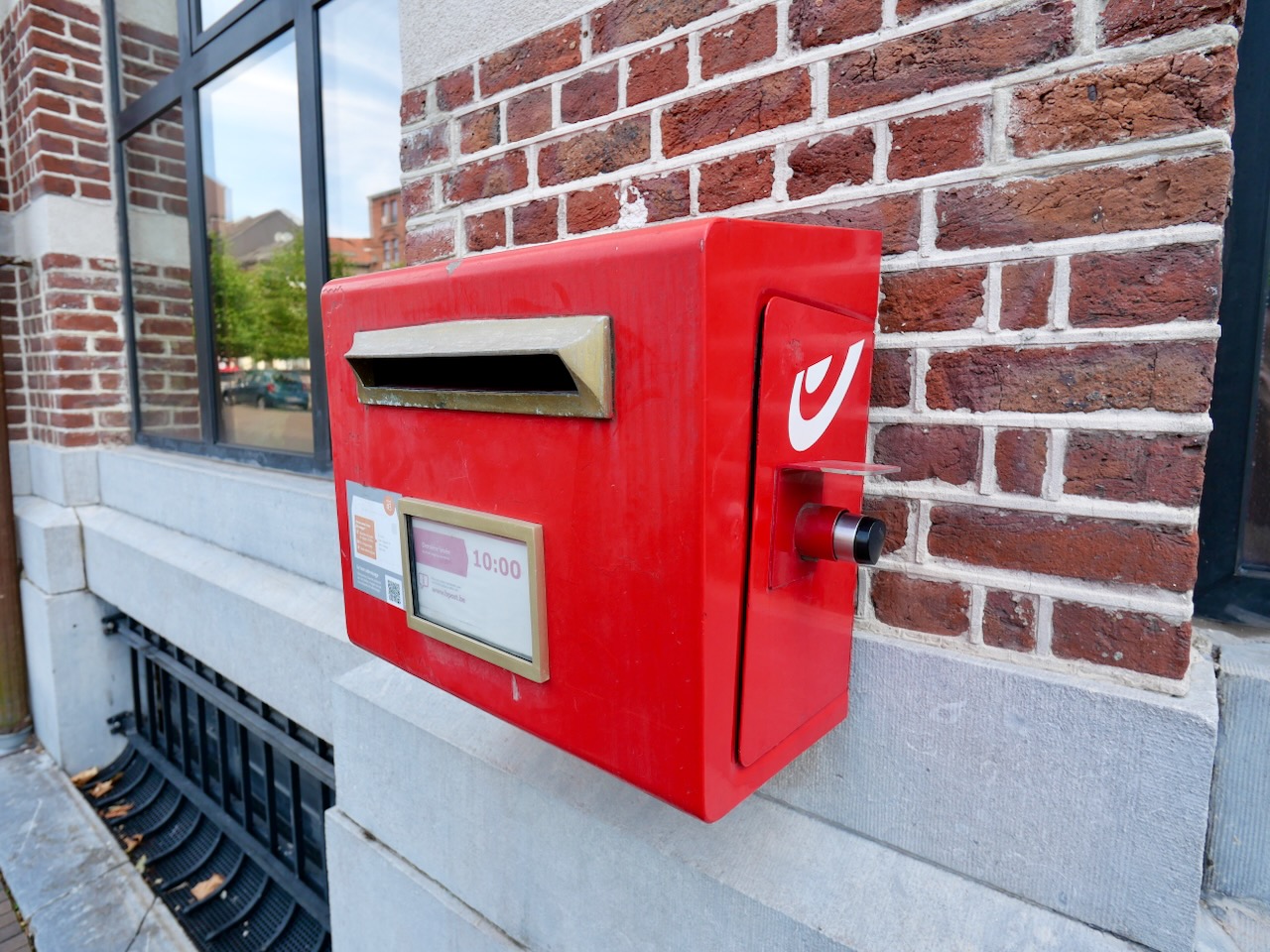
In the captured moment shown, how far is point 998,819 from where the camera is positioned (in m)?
0.89

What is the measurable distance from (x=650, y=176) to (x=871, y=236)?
0.39 meters

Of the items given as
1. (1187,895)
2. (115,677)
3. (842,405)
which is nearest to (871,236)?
(842,405)

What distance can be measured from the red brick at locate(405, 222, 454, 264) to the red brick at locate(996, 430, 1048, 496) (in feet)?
3.45

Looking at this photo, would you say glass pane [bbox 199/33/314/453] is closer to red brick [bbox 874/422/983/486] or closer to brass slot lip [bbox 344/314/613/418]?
brass slot lip [bbox 344/314/613/418]

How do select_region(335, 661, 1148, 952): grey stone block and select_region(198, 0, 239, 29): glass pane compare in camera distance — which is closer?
select_region(335, 661, 1148, 952): grey stone block

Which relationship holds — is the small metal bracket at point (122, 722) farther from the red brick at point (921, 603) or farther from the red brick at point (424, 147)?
the red brick at point (921, 603)

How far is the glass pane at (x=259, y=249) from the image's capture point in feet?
8.17

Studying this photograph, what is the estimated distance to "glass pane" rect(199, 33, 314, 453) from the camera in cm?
249

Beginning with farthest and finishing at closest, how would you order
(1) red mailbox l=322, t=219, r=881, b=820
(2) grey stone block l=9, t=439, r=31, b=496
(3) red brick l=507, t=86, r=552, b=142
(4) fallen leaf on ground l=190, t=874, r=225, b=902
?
(2) grey stone block l=9, t=439, r=31, b=496
(4) fallen leaf on ground l=190, t=874, r=225, b=902
(3) red brick l=507, t=86, r=552, b=142
(1) red mailbox l=322, t=219, r=881, b=820

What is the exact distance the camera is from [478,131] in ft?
4.35

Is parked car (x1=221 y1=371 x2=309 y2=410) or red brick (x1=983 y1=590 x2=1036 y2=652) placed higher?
parked car (x1=221 y1=371 x2=309 y2=410)

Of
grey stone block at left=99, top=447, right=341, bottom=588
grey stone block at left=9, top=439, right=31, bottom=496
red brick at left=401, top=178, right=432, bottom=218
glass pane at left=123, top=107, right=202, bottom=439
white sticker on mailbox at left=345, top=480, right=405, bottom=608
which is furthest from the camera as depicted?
grey stone block at left=9, top=439, right=31, bottom=496

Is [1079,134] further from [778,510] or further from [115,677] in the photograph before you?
[115,677]

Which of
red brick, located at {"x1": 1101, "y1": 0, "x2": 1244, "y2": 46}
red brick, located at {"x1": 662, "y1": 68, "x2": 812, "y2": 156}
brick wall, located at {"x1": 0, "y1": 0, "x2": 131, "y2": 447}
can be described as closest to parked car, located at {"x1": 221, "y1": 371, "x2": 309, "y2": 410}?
brick wall, located at {"x1": 0, "y1": 0, "x2": 131, "y2": 447}
